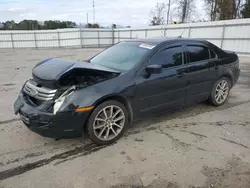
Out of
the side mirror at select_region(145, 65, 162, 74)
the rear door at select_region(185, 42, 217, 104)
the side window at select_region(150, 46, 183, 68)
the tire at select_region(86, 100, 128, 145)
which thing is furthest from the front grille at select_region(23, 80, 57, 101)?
the rear door at select_region(185, 42, 217, 104)

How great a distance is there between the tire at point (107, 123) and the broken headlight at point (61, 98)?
0.45m

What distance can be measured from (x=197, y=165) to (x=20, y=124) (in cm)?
318

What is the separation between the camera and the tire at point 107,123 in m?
3.29

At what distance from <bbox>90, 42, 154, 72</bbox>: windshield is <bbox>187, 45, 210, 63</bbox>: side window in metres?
0.95

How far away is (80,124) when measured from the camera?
3.17 meters

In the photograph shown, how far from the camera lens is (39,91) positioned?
3.26m

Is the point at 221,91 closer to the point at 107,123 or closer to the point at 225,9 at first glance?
the point at 107,123

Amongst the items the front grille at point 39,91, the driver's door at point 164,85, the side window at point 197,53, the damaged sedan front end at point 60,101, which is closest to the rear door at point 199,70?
the side window at point 197,53

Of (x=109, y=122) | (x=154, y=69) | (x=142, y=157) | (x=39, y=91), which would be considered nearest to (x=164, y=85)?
(x=154, y=69)

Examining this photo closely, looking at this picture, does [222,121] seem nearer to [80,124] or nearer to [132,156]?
[132,156]

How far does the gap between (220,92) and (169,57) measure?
185 cm

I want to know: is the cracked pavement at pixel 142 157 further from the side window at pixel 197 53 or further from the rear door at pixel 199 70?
the side window at pixel 197 53

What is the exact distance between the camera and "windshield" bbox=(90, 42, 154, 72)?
3843 mm

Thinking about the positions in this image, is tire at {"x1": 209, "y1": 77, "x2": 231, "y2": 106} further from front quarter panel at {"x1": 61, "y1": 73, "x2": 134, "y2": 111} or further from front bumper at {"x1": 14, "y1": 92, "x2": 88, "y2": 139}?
front bumper at {"x1": 14, "y1": 92, "x2": 88, "y2": 139}
